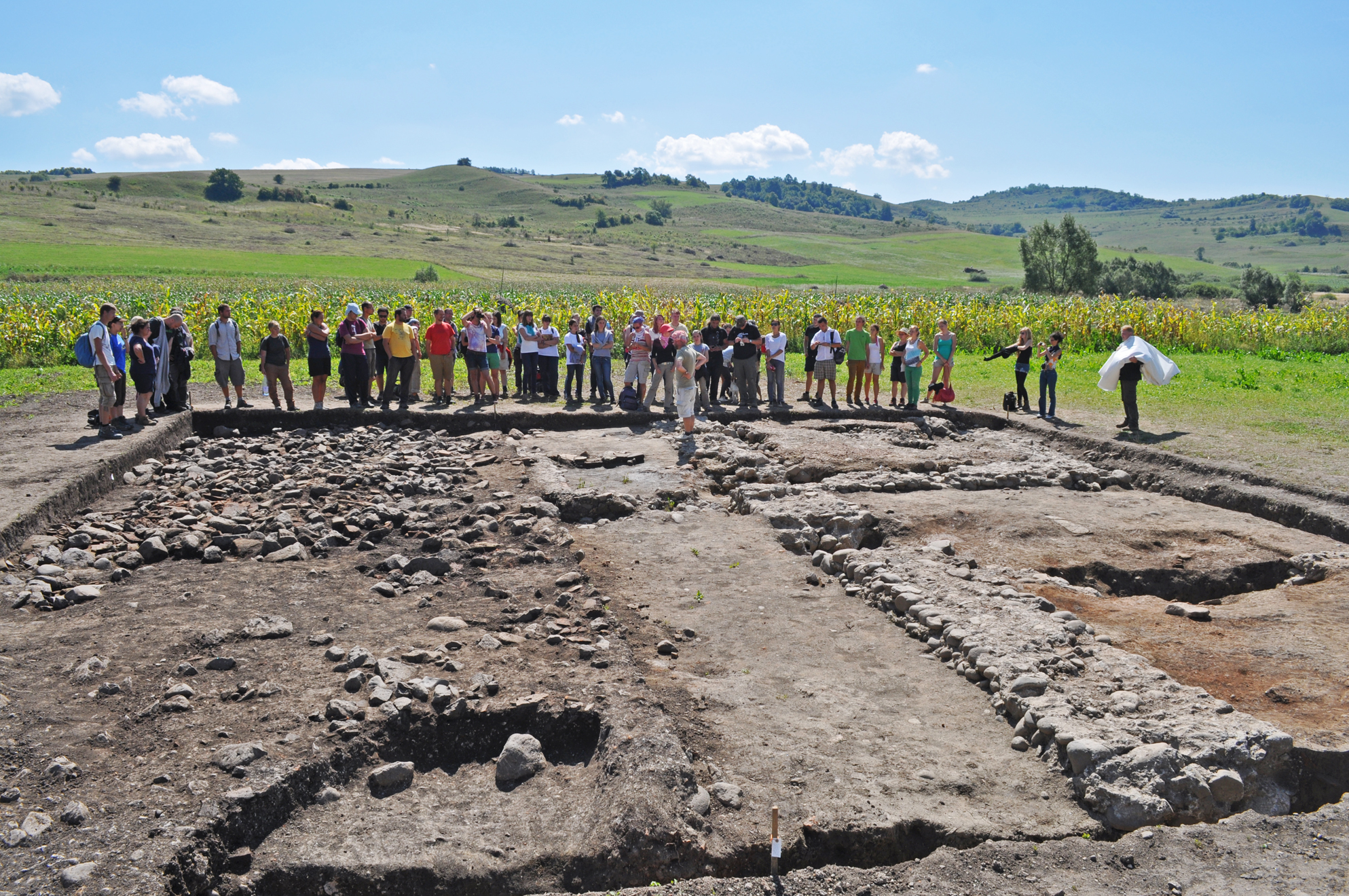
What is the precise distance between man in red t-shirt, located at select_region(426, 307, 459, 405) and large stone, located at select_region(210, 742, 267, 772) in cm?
1195

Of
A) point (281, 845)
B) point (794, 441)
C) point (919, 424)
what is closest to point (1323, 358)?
point (919, 424)

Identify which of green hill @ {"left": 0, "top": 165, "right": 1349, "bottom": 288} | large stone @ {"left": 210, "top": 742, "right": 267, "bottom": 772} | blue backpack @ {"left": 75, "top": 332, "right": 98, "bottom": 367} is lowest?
large stone @ {"left": 210, "top": 742, "right": 267, "bottom": 772}

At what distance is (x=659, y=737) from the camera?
5.47 metres

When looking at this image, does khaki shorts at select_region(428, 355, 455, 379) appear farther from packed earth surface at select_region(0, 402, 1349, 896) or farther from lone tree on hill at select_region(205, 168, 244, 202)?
lone tree on hill at select_region(205, 168, 244, 202)

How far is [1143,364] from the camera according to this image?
49.8 ft

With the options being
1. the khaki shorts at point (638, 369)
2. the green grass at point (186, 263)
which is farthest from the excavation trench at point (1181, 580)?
the green grass at point (186, 263)

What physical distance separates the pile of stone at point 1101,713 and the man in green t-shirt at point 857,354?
9.89 metres

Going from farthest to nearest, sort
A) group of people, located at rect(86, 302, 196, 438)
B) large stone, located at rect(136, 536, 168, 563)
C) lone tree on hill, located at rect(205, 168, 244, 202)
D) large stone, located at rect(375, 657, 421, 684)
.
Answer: lone tree on hill, located at rect(205, 168, 244, 202) < group of people, located at rect(86, 302, 196, 438) < large stone, located at rect(136, 536, 168, 563) < large stone, located at rect(375, 657, 421, 684)

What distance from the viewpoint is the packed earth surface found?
184 inches

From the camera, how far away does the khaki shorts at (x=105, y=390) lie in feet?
43.1

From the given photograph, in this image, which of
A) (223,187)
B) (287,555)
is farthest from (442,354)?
(223,187)

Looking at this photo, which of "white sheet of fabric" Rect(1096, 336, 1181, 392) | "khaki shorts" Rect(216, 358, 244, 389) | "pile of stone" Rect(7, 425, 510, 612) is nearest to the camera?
"pile of stone" Rect(7, 425, 510, 612)

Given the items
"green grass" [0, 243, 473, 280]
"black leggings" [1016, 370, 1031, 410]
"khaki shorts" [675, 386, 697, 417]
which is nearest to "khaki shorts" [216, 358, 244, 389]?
"khaki shorts" [675, 386, 697, 417]

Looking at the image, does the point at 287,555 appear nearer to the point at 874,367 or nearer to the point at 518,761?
the point at 518,761
